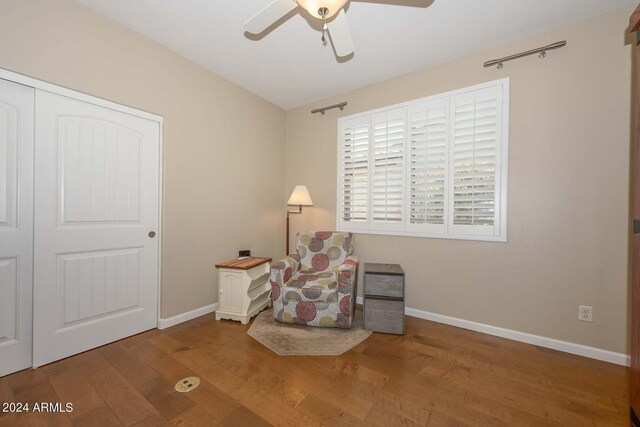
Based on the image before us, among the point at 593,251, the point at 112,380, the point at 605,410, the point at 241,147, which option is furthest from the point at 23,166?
the point at 593,251

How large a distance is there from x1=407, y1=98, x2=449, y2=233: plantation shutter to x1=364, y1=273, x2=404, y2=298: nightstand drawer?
2.25ft

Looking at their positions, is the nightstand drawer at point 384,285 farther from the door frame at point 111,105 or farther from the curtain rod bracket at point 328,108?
the curtain rod bracket at point 328,108

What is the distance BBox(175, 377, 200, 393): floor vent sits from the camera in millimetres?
1604

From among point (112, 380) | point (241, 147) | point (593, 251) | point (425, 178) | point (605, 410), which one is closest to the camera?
point (605, 410)

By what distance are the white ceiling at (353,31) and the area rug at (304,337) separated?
8.62 feet

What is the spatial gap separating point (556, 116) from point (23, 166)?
4.05 m

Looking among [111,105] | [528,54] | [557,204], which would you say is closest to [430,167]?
[557,204]

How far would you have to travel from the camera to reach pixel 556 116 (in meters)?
2.10

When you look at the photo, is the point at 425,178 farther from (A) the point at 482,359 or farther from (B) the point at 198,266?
(B) the point at 198,266

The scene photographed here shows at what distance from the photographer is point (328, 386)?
164 cm

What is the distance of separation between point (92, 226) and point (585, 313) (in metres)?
4.02

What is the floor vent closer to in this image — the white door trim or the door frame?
the door frame

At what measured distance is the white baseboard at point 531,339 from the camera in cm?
191

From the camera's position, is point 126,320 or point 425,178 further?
point 425,178
